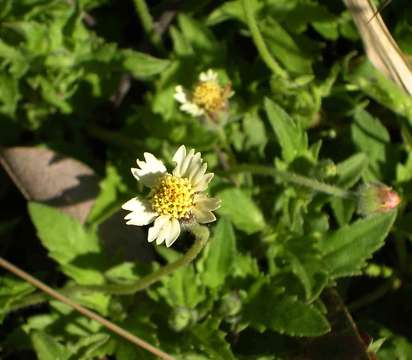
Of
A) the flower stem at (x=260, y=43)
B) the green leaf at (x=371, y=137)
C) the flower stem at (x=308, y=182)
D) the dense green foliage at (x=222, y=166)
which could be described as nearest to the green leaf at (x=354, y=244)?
the dense green foliage at (x=222, y=166)

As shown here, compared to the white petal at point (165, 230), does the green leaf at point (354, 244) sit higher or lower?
lower

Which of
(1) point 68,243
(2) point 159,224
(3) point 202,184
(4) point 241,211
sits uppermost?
(3) point 202,184

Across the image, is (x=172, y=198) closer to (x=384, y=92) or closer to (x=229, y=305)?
(x=229, y=305)

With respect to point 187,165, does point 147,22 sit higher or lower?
higher

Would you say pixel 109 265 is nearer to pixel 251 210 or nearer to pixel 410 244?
pixel 251 210

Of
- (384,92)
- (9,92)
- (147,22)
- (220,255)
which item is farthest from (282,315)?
(9,92)

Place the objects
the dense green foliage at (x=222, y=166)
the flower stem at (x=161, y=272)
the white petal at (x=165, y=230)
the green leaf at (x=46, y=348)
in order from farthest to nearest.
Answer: the dense green foliage at (x=222, y=166), the green leaf at (x=46, y=348), the white petal at (x=165, y=230), the flower stem at (x=161, y=272)

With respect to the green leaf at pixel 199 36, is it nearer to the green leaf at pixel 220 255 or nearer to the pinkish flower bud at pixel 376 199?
the green leaf at pixel 220 255
